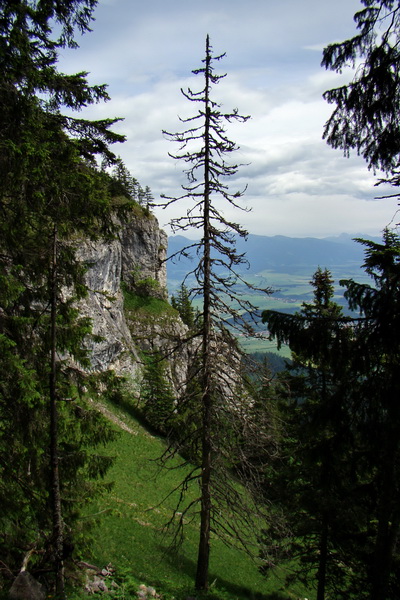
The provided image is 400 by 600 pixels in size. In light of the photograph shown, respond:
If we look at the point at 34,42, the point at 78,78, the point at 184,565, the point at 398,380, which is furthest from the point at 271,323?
the point at 184,565

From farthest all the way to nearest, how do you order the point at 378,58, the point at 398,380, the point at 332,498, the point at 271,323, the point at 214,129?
the point at 214,129
the point at 332,498
the point at 271,323
the point at 398,380
the point at 378,58

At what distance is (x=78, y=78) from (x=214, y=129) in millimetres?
5002

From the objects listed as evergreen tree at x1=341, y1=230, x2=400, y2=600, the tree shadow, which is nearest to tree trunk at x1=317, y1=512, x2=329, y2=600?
the tree shadow

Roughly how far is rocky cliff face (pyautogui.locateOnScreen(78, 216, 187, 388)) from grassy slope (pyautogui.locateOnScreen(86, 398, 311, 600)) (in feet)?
24.9

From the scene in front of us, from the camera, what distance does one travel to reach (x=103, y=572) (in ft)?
37.8

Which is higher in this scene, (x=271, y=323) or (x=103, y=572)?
(x=271, y=323)

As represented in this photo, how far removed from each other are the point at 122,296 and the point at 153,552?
1165 inches

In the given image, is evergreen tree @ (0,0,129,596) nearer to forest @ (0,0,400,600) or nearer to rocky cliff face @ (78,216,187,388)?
forest @ (0,0,400,600)

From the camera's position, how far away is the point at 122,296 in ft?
Answer: 144

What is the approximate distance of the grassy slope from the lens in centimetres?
1477

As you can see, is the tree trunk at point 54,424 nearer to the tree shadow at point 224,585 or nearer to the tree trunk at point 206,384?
the tree trunk at point 206,384

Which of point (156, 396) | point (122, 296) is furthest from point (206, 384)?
point (122, 296)

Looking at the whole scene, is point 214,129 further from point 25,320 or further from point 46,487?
point 46,487

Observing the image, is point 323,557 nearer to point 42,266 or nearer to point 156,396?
point 42,266
